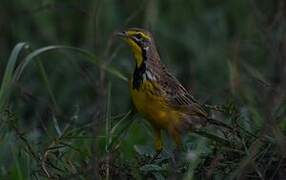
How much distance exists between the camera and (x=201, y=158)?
5461 millimetres

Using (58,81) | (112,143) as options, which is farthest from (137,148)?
(58,81)

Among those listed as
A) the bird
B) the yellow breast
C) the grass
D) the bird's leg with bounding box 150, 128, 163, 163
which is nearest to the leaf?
the grass

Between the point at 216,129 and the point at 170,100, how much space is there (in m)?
0.29

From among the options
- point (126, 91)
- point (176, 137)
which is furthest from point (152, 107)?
point (126, 91)

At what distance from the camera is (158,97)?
6027 mm

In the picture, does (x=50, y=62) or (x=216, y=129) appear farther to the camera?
(x=50, y=62)

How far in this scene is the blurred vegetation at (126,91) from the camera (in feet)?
17.6

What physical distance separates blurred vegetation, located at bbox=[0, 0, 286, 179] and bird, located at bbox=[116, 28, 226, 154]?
8 centimetres

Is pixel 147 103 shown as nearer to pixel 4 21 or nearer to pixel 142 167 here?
pixel 142 167

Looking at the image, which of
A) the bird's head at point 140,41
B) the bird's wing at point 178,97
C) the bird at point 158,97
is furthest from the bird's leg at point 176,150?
the bird's head at point 140,41

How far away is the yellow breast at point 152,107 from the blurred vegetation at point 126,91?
78 millimetres

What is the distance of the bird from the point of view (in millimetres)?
5934

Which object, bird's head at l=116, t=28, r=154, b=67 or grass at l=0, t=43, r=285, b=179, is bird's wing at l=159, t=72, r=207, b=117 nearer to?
bird's head at l=116, t=28, r=154, b=67

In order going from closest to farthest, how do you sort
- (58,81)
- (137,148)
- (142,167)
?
(142,167) < (137,148) < (58,81)
